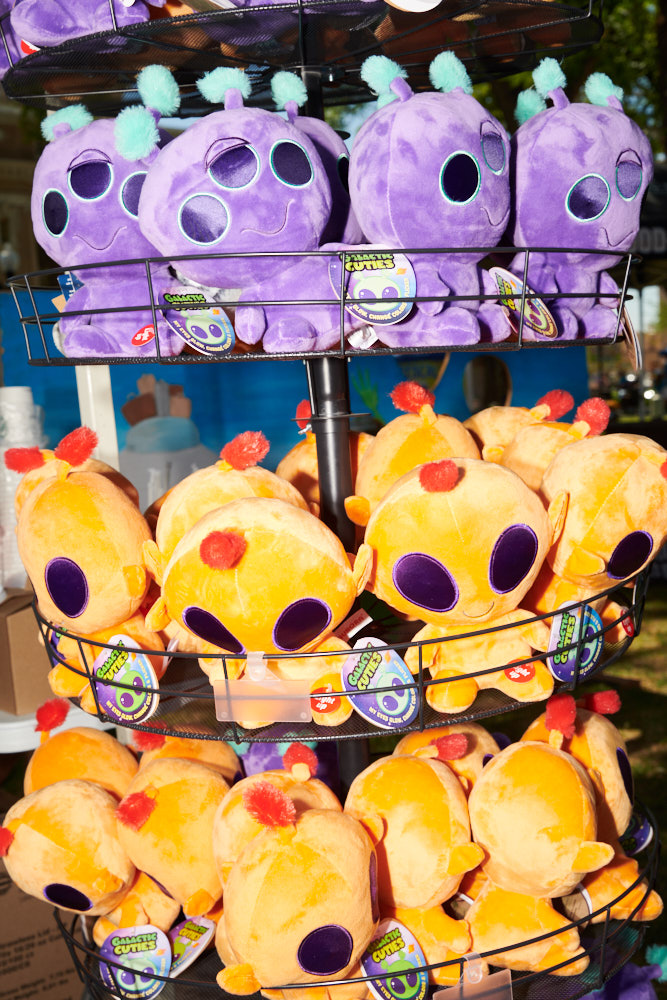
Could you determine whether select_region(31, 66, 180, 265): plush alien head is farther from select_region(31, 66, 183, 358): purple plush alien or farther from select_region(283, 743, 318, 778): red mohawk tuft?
select_region(283, 743, 318, 778): red mohawk tuft

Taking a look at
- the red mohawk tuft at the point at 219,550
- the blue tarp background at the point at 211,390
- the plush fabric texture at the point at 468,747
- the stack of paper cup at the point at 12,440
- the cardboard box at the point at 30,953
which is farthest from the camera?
the blue tarp background at the point at 211,390

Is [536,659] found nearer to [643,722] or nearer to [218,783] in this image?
[218,783]

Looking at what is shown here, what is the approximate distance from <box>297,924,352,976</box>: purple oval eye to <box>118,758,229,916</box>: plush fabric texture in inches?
7.3

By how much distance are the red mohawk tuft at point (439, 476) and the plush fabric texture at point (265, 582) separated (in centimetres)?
10

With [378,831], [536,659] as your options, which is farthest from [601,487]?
[378,831]

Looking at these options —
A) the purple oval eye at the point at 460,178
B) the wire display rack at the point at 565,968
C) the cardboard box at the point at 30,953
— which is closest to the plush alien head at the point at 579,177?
the purple oval eye at the point at 460,178

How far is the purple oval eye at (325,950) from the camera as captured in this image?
2.57 feet

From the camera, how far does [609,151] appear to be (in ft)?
2.84

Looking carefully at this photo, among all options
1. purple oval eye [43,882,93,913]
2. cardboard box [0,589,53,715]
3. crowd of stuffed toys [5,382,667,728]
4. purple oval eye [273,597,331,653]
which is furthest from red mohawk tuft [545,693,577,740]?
cardboard box [0,589,53,715]

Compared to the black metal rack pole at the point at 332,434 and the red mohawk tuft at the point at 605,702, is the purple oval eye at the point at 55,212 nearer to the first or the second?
the black metal rack pole at the point at 332,434

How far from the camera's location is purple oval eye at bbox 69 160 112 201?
34.6 inches

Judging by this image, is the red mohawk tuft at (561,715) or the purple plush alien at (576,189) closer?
the purple plush alien at (576,189)

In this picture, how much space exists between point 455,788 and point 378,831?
102 mm

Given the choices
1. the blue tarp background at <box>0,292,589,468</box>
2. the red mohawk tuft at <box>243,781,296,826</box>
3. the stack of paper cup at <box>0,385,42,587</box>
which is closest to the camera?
the red mohawk tuft at <box>243,781,296,826</box>
